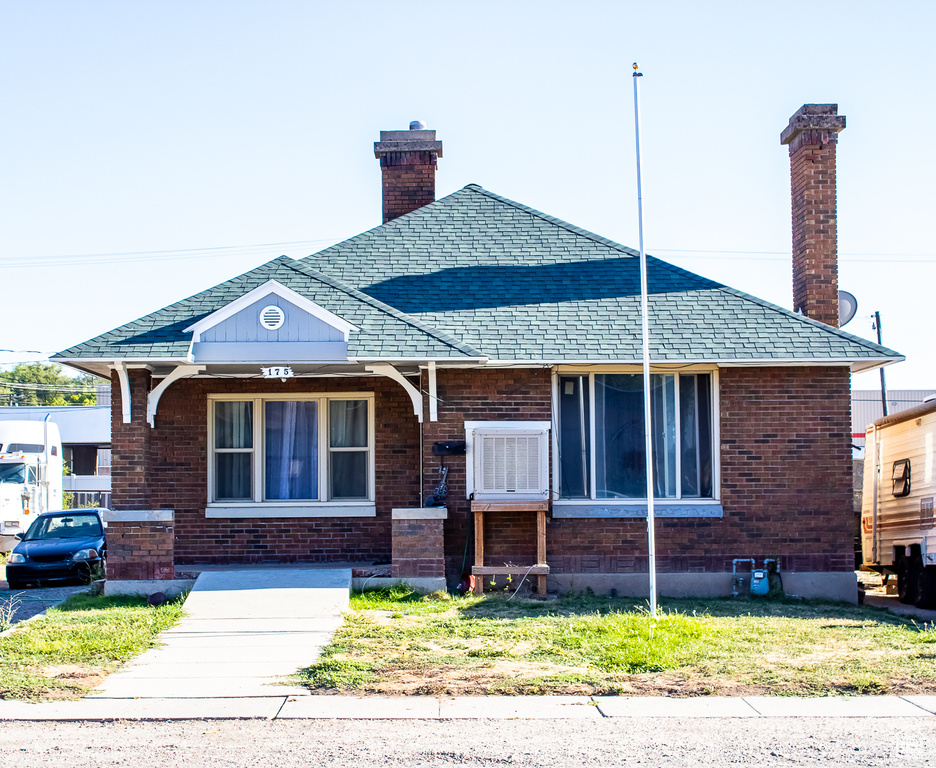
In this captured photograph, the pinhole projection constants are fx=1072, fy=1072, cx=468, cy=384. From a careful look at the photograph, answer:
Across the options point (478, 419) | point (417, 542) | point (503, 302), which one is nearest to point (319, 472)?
point (417, 542)

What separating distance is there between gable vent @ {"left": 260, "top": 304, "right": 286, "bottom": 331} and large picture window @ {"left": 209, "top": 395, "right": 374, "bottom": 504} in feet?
6.56

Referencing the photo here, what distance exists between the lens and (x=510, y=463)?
44.0 feet

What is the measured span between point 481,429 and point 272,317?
2.94 metres

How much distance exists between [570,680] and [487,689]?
718mm

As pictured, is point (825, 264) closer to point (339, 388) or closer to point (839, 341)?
point (839, 341)

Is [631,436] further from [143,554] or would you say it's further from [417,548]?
[143,554]

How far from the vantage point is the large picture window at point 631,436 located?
14086mm

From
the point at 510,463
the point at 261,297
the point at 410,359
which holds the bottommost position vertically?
the point at 510,463

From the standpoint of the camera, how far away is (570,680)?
859 cm

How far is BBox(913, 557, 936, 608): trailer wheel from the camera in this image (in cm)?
1384

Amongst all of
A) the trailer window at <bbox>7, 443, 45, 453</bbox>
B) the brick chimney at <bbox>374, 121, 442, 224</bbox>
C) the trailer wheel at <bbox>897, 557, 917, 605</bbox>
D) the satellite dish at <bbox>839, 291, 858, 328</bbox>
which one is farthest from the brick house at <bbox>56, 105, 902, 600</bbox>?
the trailer window at <bbox>7, 443, 45, 453</bbox>

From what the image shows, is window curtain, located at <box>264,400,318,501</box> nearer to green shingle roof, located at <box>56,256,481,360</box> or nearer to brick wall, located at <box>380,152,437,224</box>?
green shingle roof, located at <box>56,256,481,360</box>

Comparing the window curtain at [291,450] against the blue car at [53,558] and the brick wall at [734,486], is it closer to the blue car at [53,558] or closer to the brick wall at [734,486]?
the brick wall at [734,486]

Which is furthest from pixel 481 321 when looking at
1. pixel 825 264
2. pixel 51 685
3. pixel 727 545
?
pixel 51 685
